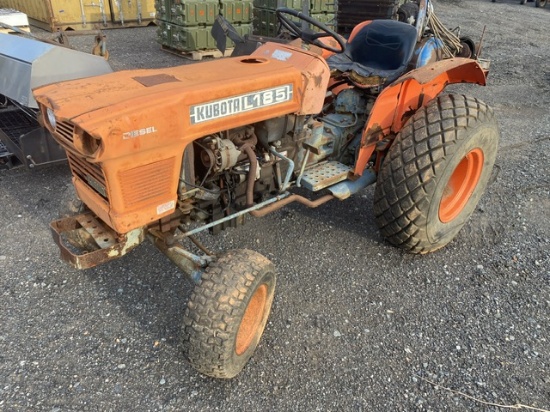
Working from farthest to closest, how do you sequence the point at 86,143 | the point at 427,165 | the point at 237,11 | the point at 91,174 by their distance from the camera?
the point at 237,11 < the point at 427,165 < the point at 91,174 < the point at 86,143

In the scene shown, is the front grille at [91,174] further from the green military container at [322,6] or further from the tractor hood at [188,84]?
the green military container at [322,6]

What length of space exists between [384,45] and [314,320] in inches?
80.3

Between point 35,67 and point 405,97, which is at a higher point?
point 405,97

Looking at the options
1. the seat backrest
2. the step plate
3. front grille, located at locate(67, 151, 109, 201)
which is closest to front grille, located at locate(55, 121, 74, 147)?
front grille, located at locate(67, 151, 109, 201)

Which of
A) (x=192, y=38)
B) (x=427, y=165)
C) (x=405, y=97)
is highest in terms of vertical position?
(x=405, y=97)

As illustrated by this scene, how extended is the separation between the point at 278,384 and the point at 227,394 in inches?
9.7

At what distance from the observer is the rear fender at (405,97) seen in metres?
2.81

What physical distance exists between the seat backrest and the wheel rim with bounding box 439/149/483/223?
0.81 m

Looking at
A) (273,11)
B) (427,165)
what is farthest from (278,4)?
(427,165)

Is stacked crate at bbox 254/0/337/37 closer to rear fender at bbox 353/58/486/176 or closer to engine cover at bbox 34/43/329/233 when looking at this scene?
rear fender at bbox 353/58/486/176

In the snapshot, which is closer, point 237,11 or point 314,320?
point 314,320

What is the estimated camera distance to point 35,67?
361 cm

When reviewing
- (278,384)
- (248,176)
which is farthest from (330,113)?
(278,384)

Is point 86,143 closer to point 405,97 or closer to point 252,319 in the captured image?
point 252,319
